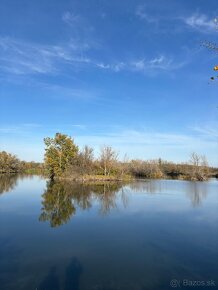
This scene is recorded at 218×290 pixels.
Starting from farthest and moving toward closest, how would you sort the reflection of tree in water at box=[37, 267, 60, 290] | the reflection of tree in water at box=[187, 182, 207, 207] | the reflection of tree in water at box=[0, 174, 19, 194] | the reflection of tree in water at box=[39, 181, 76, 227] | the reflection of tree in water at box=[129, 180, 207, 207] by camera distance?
the reflection of tree in water at box=[0, 174, 19, 194] → the reflection of tree in water at box=[129, 180, 207, 207] → the reflection of tree in water at box=[187, 182, 207, 207] → the reflection of tree in water at box=[39, 181, 76, 227] → the reflection of tree in water at box=[37, 267, 60, 290]

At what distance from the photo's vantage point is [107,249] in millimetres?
9234

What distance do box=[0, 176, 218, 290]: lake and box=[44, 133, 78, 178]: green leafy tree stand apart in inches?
1110

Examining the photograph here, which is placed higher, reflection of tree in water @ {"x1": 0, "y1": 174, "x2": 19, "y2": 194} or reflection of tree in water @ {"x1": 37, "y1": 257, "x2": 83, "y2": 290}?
reflection of tree in water @ {"x1": 0, "y1": 174, "x2": 19, "y2": 194}

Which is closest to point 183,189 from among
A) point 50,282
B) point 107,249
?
point 107,249

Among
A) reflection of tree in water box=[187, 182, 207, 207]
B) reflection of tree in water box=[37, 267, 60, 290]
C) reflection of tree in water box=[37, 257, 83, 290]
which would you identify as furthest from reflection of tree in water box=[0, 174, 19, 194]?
reflection of tree in water box=[37, 267, 60, 290]

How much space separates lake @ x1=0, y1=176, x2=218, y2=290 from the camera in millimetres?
6645

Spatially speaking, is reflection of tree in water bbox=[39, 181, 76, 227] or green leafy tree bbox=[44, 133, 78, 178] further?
green leafy tree bbox=[44, 133, 78, 178]

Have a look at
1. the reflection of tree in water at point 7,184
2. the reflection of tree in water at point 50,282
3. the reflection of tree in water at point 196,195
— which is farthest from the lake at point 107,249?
the reflection of tree in water at point 7,184

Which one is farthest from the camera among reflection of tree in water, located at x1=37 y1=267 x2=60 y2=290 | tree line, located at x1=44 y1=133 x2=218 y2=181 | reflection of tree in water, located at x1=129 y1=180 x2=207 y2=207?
tree line, located at x1=44 y1=133 x2=218 y2=181

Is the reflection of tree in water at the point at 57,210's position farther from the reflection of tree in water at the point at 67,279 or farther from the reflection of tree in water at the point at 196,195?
the reflection of tree in water at the point at 196,195

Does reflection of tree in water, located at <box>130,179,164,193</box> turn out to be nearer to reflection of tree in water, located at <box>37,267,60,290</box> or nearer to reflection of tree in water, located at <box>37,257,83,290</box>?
reflection of tree in water, located at <box>37,257,83,290</box>

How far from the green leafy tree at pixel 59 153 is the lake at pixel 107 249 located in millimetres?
28195

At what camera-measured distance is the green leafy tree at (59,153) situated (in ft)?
148

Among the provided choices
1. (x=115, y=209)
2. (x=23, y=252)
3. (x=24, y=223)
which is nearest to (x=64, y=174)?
(x=115, y=209)
